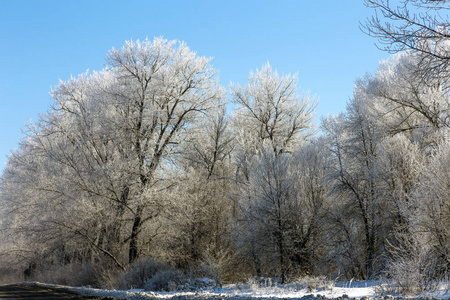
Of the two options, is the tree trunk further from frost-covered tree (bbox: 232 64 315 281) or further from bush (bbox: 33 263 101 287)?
frost-covered tree (bbox: 232 64 315 281)

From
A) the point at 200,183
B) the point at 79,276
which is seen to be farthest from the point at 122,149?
the point at 79,276

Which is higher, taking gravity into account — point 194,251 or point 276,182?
point 276,182

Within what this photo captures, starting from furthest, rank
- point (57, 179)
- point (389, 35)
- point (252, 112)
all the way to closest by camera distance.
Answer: point (252, 112) → point (57, 179) → point (389, 35)

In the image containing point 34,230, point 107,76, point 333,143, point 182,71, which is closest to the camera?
point 34,230

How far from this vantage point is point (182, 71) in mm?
19375

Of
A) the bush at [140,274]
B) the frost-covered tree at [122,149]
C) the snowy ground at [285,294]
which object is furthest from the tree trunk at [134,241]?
the snowy ground at [285,294]

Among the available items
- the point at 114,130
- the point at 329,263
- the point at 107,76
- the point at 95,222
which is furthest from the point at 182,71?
the point at 329,263

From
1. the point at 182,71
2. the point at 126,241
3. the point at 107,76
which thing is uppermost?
the point at 107,76

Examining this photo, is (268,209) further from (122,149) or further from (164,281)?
(122,149)

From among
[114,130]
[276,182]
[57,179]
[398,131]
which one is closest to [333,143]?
[398,131]

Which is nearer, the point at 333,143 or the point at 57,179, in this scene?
the point at 57,179

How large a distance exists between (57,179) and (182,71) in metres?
8.27

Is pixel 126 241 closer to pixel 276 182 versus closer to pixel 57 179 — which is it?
pixel 57 179

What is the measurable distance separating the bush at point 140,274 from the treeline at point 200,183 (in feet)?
2.32
